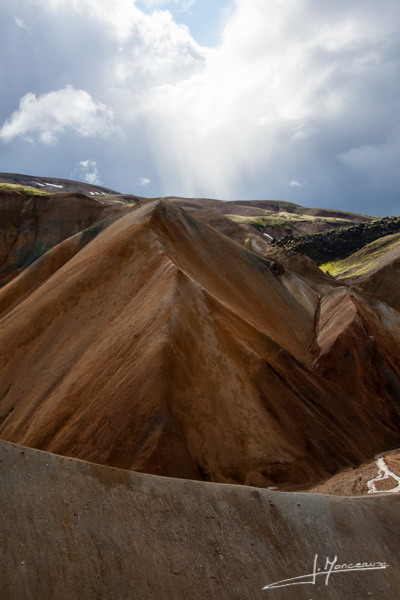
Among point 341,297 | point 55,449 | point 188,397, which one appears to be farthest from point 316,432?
point 341,297

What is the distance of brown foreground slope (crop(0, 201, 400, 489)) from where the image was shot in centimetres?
1634

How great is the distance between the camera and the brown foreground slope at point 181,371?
643 inches

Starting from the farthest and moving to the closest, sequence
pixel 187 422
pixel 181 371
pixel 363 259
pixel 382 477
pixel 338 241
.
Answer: pixel 338 241, pixel 363 259, pixel 181 371, pixel 382 477, pixel 187 422

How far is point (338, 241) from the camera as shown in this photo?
8588 cm

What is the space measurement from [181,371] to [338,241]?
74.8 metres

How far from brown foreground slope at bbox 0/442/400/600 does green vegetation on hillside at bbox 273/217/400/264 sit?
75211 mm

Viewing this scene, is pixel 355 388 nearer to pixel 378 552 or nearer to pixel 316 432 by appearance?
pixel 316 432
